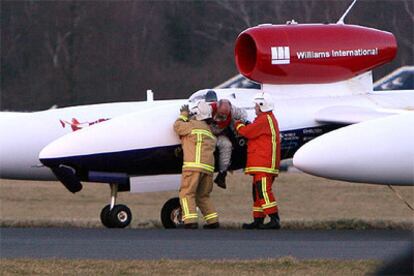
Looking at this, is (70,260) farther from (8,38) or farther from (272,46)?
(8,38)

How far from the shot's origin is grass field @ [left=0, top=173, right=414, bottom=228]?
23.5 metres

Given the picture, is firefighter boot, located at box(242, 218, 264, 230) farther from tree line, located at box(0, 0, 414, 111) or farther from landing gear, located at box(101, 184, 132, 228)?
tree line, located at box(0, 0, 414, 111)

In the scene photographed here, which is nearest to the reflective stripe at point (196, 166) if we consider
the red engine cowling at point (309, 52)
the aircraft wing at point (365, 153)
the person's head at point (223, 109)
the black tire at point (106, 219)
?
the person's head at point (223, 109)

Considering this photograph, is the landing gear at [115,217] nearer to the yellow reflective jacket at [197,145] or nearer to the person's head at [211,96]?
the yellow reflective jacket at [197,145]

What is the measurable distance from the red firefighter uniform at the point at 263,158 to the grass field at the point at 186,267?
3762 mm

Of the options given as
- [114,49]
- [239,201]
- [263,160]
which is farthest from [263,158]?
[114,49]

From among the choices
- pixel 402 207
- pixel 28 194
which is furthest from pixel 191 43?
pixel 402 207

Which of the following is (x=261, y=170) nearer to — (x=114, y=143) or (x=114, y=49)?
(x=114, y=143)

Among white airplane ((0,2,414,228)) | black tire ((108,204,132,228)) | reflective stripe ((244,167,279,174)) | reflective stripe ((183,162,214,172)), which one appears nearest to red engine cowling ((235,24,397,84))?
white airplane ((0,2,414,228))

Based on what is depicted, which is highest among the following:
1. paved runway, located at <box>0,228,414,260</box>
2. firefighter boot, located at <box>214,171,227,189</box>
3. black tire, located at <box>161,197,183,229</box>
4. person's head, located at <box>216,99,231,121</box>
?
person's head, located at <box>216,99,231,121</box>

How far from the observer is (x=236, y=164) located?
16516 mm

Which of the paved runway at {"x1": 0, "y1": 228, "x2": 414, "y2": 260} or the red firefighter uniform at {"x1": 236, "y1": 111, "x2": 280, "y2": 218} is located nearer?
the paved runway at {"x1": 0, "y1": 228, "x2": 414, "y2": 260}

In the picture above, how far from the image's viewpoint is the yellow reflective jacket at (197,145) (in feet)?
51.1

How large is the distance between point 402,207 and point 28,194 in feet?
24.0
